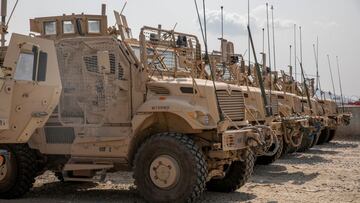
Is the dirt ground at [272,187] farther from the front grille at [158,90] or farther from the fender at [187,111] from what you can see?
the front grille at [158,90]

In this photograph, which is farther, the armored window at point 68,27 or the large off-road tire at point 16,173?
the armored window at point 68,27

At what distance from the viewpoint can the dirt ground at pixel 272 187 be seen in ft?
27.8

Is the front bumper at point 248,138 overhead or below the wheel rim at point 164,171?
overhead

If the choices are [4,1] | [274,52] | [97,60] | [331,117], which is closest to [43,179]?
[97,60]

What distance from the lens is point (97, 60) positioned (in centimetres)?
837

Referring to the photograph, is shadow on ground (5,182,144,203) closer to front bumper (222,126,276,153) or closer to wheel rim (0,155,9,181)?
wheel rim (0,155,9,181)

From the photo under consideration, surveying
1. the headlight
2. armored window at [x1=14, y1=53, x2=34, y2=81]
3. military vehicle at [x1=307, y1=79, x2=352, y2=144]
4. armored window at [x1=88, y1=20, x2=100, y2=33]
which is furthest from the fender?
military vehicle at [x1=307, y1=79, x2=352, y2=144]

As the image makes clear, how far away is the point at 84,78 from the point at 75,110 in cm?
50

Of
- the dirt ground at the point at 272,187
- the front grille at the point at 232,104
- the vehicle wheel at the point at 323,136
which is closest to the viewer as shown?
the front grille at the point at 232,104

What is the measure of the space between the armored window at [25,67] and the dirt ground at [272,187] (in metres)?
1.92

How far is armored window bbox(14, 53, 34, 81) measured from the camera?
7414 millimetres

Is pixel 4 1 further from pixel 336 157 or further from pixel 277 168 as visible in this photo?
pixel 336 157

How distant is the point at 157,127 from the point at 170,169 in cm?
80

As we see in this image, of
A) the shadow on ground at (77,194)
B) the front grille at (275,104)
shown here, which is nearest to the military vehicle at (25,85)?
the shadow on ground at (77,194)
